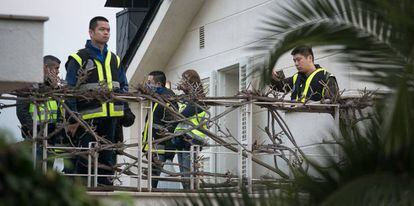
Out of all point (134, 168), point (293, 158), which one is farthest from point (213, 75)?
point (293, 158)

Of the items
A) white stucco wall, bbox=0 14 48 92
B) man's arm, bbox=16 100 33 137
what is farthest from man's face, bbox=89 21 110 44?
white stucco wall, bbox=0 14 48 92

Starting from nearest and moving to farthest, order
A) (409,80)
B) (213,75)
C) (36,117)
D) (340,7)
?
(409,80)
(340,7)
(36,117)
(213,75)

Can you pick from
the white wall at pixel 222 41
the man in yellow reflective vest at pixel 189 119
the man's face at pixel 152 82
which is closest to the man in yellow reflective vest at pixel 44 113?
the man in yellow reflective vest at pixel 189 119

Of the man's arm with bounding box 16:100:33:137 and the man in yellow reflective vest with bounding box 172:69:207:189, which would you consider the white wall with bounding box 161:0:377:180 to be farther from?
the man's arm with bounding box 16:100:33:137

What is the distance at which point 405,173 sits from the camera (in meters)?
7.66

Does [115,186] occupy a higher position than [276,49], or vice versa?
[276,49]

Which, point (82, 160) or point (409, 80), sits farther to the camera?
point (82, 160)

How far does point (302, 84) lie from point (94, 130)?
2573mm

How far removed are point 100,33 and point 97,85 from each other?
1.04m

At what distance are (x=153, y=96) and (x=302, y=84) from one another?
204 cm

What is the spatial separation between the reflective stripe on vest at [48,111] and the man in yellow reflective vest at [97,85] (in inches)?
6.4

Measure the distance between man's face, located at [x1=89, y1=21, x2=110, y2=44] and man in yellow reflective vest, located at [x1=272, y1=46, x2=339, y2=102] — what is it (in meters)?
1.89

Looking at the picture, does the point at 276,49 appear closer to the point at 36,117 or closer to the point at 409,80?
the point at 409,80

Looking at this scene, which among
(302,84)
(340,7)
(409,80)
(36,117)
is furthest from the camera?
(302,84)
